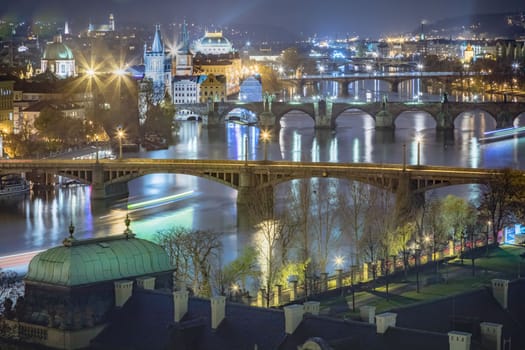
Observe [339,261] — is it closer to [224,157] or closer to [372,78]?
[224,157]

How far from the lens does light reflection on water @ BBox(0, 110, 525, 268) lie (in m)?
36.8

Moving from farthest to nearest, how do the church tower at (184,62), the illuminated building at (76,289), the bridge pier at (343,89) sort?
the church tower at (184,62), the bridge pier at (343,89), the illuminated building at (76,289)

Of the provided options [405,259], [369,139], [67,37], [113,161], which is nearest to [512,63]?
[67,37]

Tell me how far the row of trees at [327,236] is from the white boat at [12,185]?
10.7 metres

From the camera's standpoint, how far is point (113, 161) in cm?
4522

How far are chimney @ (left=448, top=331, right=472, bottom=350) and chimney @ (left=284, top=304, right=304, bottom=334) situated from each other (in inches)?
69.3

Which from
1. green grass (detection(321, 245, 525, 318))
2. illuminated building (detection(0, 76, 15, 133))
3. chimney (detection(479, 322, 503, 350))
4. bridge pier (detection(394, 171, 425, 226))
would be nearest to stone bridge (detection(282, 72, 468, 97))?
illuminated building (detection(0, 76, 15, 133))

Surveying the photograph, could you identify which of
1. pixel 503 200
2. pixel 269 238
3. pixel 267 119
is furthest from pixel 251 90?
pixel 269 238

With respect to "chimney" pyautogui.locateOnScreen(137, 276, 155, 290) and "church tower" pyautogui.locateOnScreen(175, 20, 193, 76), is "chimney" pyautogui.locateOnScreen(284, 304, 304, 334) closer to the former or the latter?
"chimney" pyautogui.locateOnScreen(137, 276, 155, 290)

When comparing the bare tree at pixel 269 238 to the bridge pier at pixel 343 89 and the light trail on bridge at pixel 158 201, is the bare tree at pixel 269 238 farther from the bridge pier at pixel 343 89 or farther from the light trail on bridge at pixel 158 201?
the bridge pier at pixel 343 89

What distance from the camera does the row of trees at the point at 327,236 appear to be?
26.7 meters

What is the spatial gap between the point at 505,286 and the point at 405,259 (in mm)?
8651

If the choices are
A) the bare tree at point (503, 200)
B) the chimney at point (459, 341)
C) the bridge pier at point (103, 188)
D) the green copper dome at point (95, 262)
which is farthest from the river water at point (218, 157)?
the chimney at point (459, 341)

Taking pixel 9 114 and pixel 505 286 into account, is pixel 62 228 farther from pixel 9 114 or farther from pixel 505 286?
pixel 9 114
